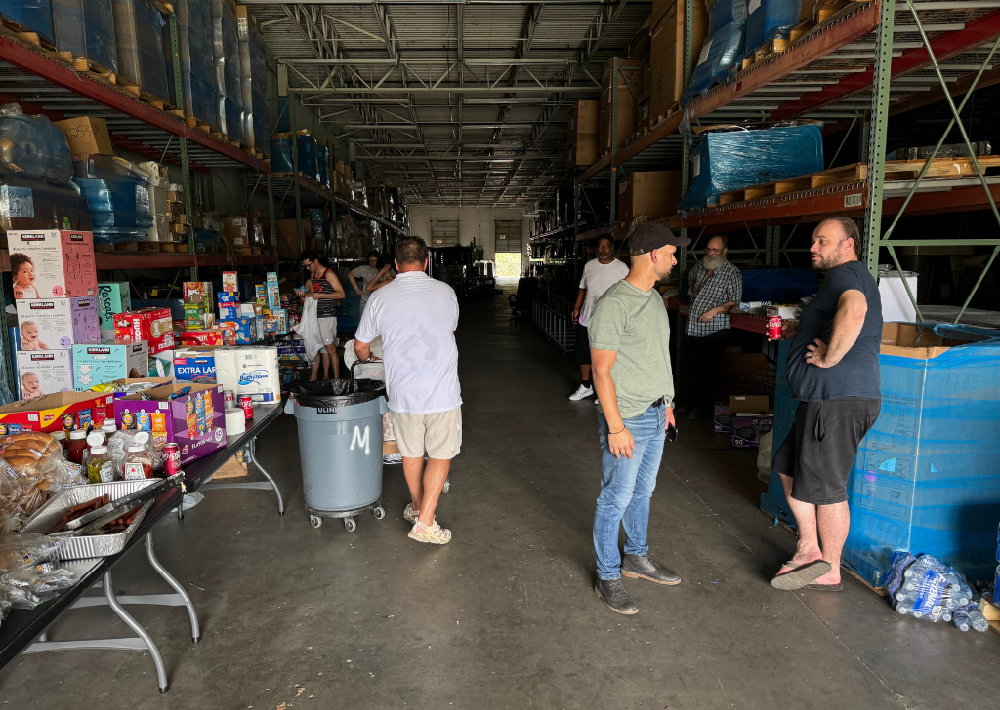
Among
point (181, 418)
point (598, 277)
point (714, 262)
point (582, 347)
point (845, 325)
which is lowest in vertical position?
point (582, 347)

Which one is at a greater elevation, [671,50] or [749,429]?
[671,50]

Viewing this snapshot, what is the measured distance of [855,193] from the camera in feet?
12.1

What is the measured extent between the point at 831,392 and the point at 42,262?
178 inches

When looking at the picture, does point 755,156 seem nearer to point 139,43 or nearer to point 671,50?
point 671,50

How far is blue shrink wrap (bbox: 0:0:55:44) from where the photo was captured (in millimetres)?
3721

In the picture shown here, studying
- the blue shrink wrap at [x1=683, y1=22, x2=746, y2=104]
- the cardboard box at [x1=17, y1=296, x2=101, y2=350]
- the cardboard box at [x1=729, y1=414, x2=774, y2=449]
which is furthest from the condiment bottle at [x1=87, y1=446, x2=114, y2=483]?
the blue shrink wrap at [x1=683, y1=22, x2=746, y2=104]

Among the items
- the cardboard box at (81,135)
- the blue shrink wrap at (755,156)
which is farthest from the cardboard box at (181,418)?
the blue shrink wrap at (755,156)

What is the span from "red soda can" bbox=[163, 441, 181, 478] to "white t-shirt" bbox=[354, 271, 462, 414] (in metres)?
1.23

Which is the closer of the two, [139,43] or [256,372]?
[256,372]

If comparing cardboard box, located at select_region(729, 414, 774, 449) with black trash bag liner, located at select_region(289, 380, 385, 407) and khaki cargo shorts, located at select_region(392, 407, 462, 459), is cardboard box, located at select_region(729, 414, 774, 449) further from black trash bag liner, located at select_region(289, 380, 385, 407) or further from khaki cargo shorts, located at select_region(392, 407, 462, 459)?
black trash bag liner, located at select_region(289, 380, 385, 407)

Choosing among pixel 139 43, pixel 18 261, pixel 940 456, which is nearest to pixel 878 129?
pixel 940 456

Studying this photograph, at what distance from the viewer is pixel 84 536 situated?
84.1 inches

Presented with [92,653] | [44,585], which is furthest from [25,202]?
[44,585]

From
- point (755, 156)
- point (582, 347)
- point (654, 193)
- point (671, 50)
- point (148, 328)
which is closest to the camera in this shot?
point (148, 328)
